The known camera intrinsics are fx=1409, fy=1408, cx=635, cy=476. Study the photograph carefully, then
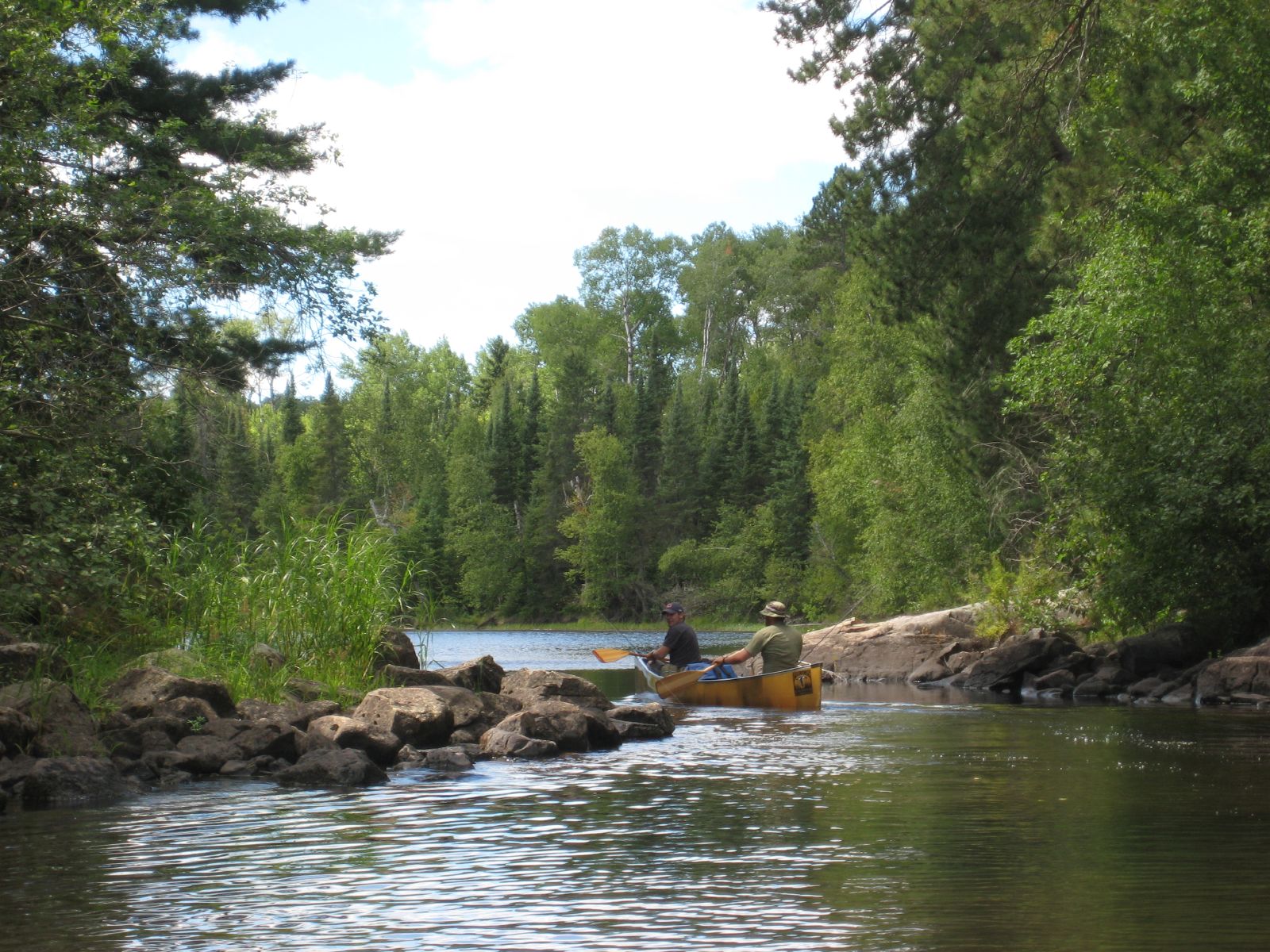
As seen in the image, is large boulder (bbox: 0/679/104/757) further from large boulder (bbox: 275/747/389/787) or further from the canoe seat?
the canoe seat

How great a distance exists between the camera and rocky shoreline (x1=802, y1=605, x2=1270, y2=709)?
19734 mm

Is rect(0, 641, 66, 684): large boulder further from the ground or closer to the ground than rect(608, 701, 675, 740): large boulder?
further from the ground

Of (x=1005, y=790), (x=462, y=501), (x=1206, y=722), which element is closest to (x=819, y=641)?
(x=1206, y=722)

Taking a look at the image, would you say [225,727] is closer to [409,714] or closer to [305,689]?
[409,714]

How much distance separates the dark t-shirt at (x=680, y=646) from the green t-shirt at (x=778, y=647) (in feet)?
4.21

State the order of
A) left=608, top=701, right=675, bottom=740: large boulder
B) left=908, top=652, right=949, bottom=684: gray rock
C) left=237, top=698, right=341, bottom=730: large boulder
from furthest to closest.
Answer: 1. left=908, top=652, right=949, bottom=684: gray rock
2. left=608, top=701, right=675, bottom=740: large boulder
3. left=237, top=698, right=341, bottom=730: large boulder

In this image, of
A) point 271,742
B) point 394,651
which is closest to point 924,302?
point 394,651

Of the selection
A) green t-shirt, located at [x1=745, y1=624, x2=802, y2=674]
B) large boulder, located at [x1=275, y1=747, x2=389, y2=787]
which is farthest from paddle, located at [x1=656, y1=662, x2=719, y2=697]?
large boulder, located at [x1=275, y1=747, x2=389, y2=787]

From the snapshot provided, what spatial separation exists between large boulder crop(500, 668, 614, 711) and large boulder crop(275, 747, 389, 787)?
4.32 meters

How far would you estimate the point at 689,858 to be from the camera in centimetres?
A: 808

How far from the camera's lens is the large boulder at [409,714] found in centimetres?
1334

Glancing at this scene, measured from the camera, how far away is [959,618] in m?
29.4

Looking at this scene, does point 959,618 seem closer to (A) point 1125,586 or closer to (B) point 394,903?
(A) point 1125,586

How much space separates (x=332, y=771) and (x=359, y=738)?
3.29 feet
